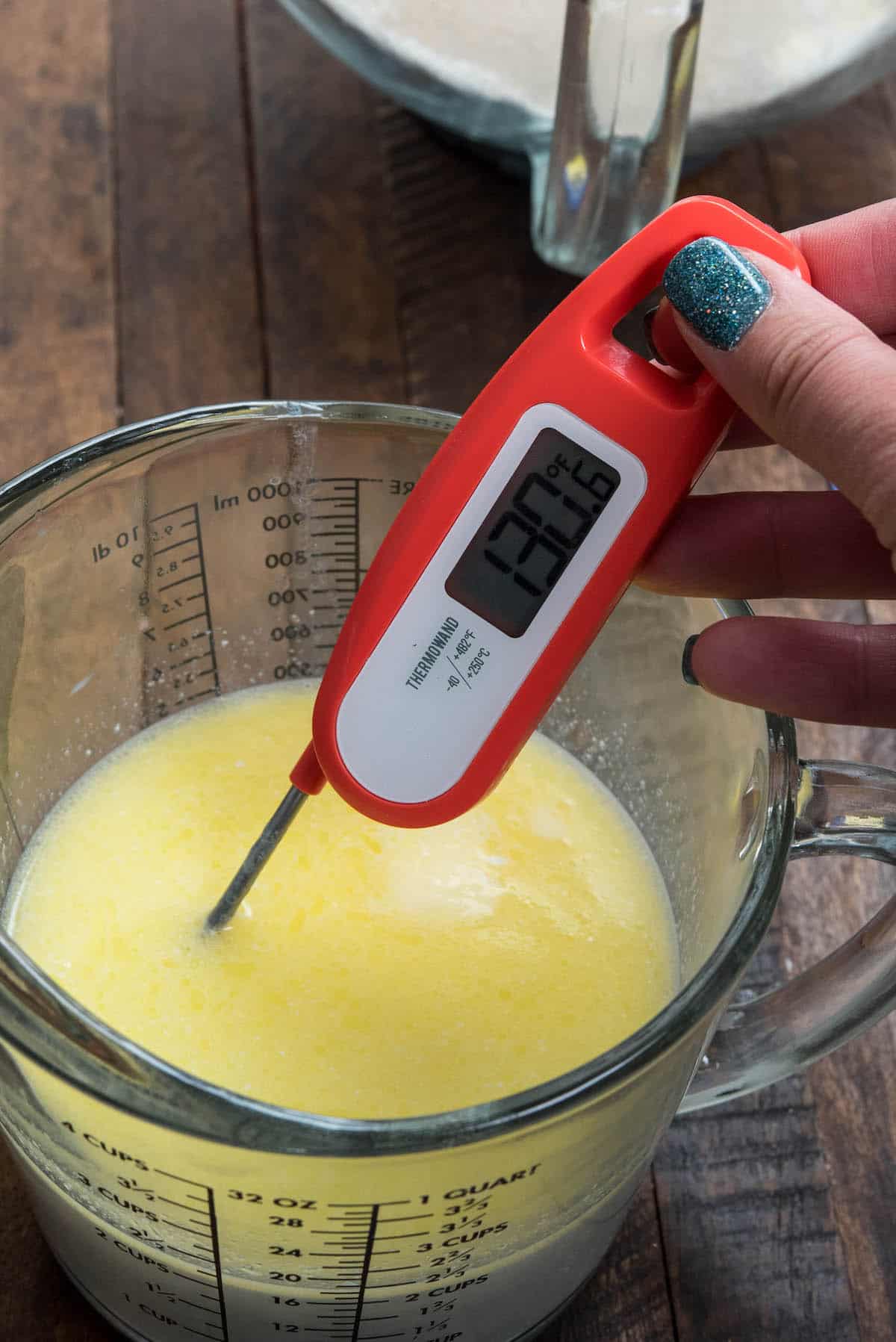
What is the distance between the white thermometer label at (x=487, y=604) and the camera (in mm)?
598

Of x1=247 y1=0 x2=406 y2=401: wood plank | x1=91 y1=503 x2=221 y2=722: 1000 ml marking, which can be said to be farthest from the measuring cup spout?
x1=247 y1=0 x2=406 y2=401: wood plank

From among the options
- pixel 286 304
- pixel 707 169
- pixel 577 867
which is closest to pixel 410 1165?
pixel 577 867

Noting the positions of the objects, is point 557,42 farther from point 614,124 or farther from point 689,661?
point 689,661

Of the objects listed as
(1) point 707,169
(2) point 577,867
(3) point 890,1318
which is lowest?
(3) point 890,1318

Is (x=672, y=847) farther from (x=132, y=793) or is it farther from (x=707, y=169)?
(x=707, y=169)

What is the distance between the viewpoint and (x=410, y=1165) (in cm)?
54

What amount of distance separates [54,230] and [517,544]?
71cm

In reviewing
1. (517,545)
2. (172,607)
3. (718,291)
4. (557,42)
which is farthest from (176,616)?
(557,42)

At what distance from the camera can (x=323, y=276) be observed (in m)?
1.16

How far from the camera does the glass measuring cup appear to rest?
543 mm

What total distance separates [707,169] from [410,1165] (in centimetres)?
96

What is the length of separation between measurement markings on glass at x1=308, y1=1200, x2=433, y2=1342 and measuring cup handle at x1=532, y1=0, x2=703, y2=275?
0.70 meters

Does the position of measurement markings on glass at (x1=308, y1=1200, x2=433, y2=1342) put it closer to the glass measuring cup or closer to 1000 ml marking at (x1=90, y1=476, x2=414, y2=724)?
the glass measuring cup

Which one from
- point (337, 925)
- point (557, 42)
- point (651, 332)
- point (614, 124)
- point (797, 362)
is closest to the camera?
point (797, 362)
